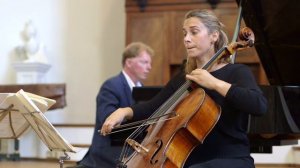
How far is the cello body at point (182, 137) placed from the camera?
1882 mm

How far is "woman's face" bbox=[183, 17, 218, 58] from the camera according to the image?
6.96 feet

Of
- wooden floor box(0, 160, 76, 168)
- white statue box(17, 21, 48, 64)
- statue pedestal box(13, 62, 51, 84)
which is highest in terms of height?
white statue box(17, 21, 48, 64)

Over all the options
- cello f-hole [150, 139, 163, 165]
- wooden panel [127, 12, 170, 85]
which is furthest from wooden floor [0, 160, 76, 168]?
cello f-hole [150, 139, 163, 165]

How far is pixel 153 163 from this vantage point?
1.87 m

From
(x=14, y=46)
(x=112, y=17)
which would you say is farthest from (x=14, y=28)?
(x=112, y=17)

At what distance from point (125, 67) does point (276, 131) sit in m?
1.18

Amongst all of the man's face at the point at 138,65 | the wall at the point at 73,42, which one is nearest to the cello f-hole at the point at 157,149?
the man's face at the point at 138,65

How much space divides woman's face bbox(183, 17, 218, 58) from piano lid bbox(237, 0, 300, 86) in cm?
87


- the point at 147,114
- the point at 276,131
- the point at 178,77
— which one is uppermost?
the point at 178,77

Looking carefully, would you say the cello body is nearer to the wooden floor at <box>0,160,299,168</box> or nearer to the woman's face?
the woman's face

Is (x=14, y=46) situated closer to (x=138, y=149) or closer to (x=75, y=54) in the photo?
(x=75, y=54)

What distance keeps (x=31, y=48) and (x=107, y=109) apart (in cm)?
361

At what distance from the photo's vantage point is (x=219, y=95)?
81.0 inches

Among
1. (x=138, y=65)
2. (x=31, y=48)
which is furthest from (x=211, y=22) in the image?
(x=31, y=48)
